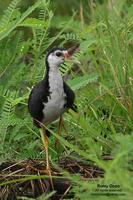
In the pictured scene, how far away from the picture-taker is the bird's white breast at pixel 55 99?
409 cm

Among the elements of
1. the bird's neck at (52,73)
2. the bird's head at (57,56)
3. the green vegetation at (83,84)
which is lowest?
the green vegetation at (83,84)

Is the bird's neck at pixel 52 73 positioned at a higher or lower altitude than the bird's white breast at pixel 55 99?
higher

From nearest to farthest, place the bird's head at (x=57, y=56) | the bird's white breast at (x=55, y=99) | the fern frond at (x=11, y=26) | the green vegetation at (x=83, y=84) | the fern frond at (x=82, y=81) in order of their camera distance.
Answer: the bird's white breast at (x=55, y=99) < the bird's head at (x=57, y=56) < the green vegetation at (x=83, y=84) < the fern frond at (x=82, y=81) < the fern frond at (x=11, y=26)

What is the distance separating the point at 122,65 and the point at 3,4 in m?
2.58

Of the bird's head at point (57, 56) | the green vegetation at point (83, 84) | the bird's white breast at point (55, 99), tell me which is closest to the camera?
the bird's white breast at point (55, 99)

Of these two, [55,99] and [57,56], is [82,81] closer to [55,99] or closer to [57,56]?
[57,56]

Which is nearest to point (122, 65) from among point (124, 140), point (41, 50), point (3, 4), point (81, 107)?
point (81, 107)

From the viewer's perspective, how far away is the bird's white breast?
4.09 metres

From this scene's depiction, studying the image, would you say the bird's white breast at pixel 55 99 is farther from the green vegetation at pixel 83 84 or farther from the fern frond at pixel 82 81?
the fern frond at pixel 82 81

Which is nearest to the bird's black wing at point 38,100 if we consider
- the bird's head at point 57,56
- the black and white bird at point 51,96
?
the black and white bird at point 51,96

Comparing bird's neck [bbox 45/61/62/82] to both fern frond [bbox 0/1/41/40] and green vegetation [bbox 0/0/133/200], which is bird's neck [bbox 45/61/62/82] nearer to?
green vegetation [bbox 0/0/133/200]

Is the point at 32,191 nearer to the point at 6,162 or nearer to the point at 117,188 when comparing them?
the point at 6,162

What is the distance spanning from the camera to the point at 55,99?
4086 millimetres

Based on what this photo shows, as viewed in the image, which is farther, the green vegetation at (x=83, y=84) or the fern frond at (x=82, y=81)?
the fern frond at (x=82, y=81)
